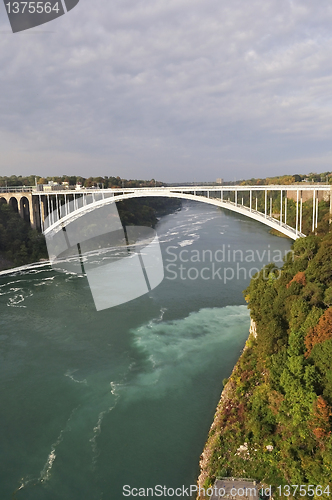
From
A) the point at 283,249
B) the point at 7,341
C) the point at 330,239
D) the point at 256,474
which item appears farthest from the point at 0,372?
the point at 283,249

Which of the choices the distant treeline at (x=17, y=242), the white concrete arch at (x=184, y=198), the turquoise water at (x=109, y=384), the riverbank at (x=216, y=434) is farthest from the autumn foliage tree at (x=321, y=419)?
the distant treeline at (x=17, y=242)

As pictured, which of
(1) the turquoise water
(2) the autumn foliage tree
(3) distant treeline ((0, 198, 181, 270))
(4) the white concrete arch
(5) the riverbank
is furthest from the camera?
(3) distant treeline ((0, 198, 181, 270))

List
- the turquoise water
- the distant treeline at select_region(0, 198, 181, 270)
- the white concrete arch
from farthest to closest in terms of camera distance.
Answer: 1. the distant treeline at select_region(0, 198, 181, 270)
2. the white concrete arch
3. the turquoise water

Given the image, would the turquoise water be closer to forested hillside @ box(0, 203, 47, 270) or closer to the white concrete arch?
the white concrete arch

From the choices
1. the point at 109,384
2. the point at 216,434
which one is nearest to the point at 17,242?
the point at 109,384

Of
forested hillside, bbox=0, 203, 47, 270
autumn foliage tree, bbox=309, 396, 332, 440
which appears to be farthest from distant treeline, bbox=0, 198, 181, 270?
autumn foliage tree, bbox=309, 396, 332, 440
